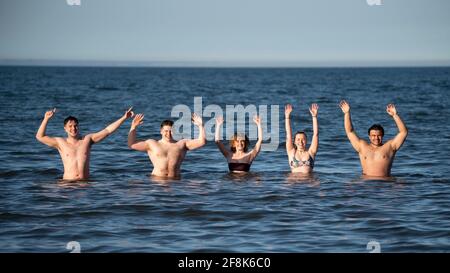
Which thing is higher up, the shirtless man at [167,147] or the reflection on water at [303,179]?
the shirtless man at [167,147]

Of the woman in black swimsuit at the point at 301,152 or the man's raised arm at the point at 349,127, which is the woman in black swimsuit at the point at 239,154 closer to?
the woman in black swimsuit at the point at 301,152

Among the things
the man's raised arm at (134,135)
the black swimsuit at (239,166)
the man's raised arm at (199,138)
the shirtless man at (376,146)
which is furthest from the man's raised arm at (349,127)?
the man's raised arm at (134,135)

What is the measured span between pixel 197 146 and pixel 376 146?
361 centimetres

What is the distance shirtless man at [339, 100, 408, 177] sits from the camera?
1496 cm

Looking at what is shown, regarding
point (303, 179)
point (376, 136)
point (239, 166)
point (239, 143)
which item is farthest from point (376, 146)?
point (239, 166)

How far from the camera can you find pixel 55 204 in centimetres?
1336

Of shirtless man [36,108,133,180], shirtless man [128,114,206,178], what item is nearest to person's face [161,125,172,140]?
shirtless man [128,114,206,178]

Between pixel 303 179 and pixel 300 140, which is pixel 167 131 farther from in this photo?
pixel 303 179

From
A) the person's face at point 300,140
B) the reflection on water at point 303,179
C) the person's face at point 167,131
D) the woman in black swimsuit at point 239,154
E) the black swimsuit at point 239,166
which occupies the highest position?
the person's face at point 167,131

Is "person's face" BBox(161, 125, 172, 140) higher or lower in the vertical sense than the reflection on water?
higher

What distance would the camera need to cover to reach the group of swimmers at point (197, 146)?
14.6 meters

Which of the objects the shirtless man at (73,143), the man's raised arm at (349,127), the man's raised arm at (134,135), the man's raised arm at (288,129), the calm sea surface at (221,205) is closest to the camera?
the calm sea surface at (221,205)

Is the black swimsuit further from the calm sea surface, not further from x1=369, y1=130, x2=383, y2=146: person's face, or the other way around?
x1=369, y1=130, x2=383, y2=146: person's face
